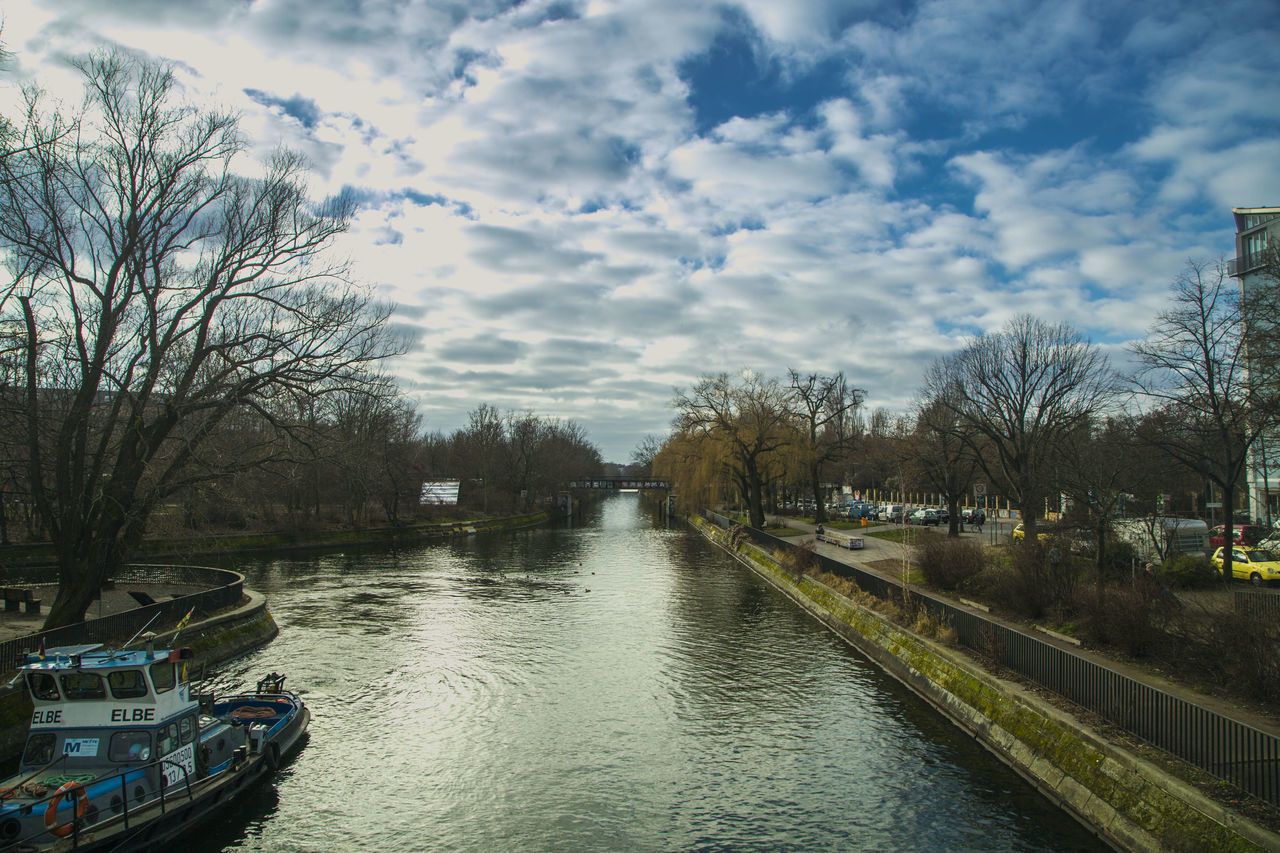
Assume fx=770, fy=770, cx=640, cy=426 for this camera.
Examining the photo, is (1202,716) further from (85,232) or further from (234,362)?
(85,232)

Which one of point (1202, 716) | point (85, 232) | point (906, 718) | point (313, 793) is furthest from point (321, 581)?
point (1202, 716)

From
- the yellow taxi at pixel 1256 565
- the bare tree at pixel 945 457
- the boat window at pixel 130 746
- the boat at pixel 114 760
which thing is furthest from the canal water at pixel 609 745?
the bare tree at pixel 945 457

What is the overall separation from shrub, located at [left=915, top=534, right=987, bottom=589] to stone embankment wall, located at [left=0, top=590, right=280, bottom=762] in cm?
2267

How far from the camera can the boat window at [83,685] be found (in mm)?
13094

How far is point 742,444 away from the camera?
2239 inches

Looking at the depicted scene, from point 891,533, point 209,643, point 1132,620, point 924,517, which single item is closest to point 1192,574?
point 1132,620

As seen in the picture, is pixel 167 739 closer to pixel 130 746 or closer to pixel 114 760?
pixel 130 746

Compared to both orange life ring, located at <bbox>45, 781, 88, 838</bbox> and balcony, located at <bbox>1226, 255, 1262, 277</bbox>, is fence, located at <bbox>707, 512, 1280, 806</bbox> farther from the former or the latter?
balcony, located at <bbox>1226, 255, 1262, 277</bbox>

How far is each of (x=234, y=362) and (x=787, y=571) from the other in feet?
88.9

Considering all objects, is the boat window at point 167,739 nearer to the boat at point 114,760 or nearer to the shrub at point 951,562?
the boat at point 114,760

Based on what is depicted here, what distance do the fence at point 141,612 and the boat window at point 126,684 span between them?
2123 mm

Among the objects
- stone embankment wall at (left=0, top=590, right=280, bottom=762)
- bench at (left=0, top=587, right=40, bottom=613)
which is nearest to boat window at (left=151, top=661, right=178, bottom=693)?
stone embankment wall at (left=0, top=590, right=280, bottom=762)

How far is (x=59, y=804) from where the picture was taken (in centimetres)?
1132

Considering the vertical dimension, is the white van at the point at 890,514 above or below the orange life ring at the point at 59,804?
above
